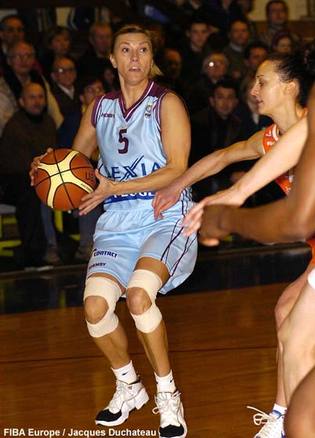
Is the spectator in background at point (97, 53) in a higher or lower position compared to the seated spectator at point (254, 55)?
higher

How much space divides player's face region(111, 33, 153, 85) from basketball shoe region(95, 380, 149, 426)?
5.08 feet

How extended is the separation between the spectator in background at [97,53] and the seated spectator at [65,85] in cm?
24

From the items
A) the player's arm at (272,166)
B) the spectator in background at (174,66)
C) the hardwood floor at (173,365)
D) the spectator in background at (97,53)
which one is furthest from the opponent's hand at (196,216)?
the spectator in background at (97,53)

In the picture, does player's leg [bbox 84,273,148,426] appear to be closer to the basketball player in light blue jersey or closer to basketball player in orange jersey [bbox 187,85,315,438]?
the basketball player in light blue jersey

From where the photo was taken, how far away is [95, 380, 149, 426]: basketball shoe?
5375 millimetres

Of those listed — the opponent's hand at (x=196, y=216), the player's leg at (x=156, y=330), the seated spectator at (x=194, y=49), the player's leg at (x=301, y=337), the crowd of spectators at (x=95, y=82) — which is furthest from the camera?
the seated spectator at (x=194, y=49)

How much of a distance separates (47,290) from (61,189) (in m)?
3.51

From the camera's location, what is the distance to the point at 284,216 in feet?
10.6

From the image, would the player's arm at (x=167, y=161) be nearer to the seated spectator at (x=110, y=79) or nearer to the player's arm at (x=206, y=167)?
the player's arm at (x=206, y=167)

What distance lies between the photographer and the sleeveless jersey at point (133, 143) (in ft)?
17.9

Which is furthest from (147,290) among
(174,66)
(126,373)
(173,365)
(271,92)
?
(174,66)

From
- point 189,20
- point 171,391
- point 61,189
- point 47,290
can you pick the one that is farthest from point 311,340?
point 189,20

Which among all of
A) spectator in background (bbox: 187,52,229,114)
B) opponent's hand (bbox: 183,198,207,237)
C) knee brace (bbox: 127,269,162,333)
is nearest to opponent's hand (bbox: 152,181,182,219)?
knee brace (bbox: 127,269,162,333)

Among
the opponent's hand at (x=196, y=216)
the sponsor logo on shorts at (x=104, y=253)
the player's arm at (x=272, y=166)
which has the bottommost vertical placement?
the sponsor logo on shorts at (x=104, y=253)
